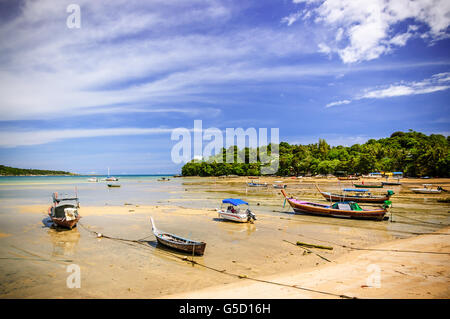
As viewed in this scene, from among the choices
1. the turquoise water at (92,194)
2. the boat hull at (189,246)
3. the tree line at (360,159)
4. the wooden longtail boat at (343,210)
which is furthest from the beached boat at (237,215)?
the tree line at (360,159)

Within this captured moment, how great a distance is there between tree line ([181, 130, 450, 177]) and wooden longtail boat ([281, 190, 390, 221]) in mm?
55946

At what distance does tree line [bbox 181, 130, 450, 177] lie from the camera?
215 feet

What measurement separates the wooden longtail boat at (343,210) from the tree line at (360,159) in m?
55.9

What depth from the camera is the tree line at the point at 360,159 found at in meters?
65.4

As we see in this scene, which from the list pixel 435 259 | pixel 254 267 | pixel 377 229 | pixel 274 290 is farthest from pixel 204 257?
pixel 377 229

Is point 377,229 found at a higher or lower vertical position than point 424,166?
lower

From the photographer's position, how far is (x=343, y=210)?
22.8m

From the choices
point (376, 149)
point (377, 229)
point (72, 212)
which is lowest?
point (377, 229)

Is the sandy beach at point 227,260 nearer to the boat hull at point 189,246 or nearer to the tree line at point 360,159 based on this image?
the boat hull at point 189,246

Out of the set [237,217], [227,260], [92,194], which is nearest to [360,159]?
[237,217]

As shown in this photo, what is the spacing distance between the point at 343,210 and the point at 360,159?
6272 cm

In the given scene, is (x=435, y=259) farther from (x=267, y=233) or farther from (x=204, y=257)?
(x=204, y=257)

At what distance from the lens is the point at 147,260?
12055 millimetres
